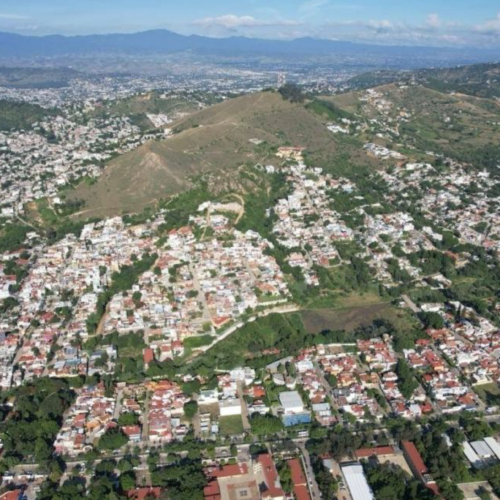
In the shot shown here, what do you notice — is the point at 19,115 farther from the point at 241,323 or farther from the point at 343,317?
the point at 343,317

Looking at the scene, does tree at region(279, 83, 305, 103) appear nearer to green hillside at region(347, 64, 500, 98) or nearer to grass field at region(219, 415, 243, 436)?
green hillside at region(347, 64, 500, 98)

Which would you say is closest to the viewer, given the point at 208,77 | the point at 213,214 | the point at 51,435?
the point at 51,435

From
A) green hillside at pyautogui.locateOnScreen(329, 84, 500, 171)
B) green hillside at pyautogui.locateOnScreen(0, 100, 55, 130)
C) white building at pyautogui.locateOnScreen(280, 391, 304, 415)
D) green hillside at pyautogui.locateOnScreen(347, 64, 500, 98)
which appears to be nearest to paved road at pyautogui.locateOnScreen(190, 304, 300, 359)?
white building at pyautogui.locateOnScreen(280, 391, 304, 415)

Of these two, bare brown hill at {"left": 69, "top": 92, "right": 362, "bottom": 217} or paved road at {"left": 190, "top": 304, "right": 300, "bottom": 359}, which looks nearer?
paved road at {"left": 190, "top": 304, "right": 300, "bottom": 359}

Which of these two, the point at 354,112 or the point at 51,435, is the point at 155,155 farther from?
the point at 354,112

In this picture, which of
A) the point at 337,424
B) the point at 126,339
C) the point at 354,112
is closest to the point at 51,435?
the point at 126,339

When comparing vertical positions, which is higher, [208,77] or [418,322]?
[208,77]
